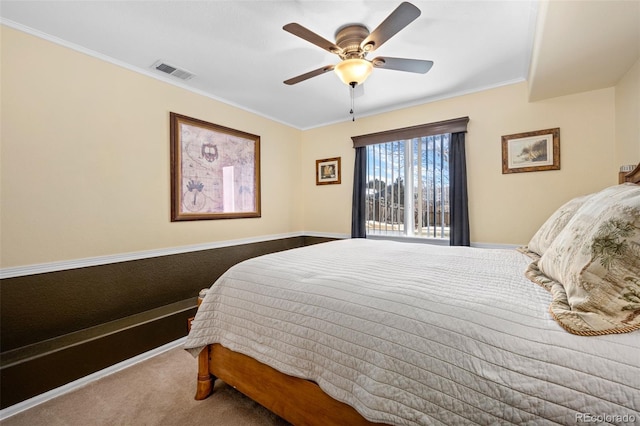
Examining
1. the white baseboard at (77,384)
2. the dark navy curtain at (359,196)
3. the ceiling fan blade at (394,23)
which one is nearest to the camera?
the ceiling fan blade at (394,23)

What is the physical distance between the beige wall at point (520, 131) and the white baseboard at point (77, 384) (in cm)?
350

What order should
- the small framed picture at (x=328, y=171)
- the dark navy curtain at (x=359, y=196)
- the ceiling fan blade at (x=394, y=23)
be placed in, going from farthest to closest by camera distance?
the small framed picture at (x=328, y=171), the dark navy curtain at (x=359, y=196), the ceiling fan blade at (x=394, y=23)

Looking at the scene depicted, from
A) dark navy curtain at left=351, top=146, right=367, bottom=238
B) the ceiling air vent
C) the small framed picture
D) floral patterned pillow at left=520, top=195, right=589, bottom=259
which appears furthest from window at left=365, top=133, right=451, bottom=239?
the ceiling air vent

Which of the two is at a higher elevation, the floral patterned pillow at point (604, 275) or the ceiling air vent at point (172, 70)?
the ceiling air vent at point (172, 70)

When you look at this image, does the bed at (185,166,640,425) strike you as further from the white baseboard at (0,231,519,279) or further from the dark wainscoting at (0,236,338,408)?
the white baseboard at (0,231,519,279)

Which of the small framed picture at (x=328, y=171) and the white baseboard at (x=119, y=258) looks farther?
the small framed picture at (x=328, y=171)

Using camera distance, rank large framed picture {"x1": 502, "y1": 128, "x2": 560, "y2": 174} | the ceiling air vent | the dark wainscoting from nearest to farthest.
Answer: the dark wainscoting, the ceiling air vent, large framed picture {"x1": 502, "y1": 128, "x2": 560, "y2": 174}

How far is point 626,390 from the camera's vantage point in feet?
2.09

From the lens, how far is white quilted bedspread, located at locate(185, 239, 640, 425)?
70 centimetres

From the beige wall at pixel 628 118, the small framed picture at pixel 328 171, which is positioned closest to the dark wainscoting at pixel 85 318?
the small framed picture at pixel 328 171

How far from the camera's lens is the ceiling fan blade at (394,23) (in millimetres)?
1447

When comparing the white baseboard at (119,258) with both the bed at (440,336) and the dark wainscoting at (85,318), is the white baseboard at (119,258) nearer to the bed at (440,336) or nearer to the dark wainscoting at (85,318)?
the dark wainscoting at (85,318)

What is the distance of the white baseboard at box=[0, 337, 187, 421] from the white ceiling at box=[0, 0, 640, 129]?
2603mm

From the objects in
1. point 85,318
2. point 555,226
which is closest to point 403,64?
point 555,226
